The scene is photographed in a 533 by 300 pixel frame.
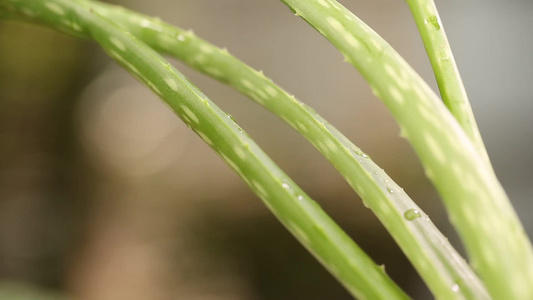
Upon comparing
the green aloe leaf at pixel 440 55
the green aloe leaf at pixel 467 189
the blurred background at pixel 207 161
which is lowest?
the green aloe leaf at pixel 467 189

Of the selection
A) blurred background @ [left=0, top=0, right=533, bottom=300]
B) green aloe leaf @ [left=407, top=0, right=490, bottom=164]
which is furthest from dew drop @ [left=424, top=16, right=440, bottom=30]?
blurred background @ [left=0, top=0, right=533, bottom=300]

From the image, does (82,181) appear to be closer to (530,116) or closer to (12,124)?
(12,124)

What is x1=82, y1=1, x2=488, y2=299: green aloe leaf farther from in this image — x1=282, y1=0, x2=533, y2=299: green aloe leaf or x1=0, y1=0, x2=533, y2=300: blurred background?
x1=0, y1=0, x2=533, y2=300: blurred background

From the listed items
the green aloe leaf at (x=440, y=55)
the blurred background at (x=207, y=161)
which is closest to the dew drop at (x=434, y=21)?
the green aloe leaf at (x=440, y=55)

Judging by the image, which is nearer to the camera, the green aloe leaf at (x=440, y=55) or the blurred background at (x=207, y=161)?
the green aloe leaf at (x=440, y=55)

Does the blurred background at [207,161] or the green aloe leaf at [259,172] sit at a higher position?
the blurred background at [207,161]

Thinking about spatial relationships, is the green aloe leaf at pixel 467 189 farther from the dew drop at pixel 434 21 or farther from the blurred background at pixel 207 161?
the blurred background at pixel 207 161
